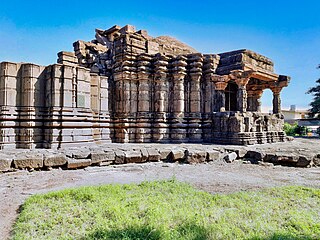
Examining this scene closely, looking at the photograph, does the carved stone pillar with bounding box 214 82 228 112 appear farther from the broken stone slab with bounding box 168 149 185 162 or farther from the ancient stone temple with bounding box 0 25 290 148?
the broken stone slab with bounding box 168 149 185 162

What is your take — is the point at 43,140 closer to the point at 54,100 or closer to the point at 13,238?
the point at 54,100

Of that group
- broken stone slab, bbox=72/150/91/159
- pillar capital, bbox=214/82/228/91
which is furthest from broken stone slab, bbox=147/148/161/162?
pillar capital, bbox=214/82/228/91

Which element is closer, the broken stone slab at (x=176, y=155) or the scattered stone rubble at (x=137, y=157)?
the scattered stone rubble at (x=137, y=157)

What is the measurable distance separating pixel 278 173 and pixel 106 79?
830 centimetres

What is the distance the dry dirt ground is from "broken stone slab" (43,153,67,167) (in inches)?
8.4

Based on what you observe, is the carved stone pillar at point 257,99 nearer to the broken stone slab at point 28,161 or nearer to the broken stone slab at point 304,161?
the broken stone slab at point 304,161

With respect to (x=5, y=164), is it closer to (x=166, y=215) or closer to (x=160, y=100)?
(x=166, y=215)

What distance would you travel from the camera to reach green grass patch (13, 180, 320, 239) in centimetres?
312

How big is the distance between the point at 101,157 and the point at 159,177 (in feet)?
7.03

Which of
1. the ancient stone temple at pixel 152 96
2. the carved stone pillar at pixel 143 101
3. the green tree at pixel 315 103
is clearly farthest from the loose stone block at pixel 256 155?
the green tree at pixel 315 103

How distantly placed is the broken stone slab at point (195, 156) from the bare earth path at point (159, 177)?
0.32 m

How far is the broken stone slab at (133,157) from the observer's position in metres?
7.83

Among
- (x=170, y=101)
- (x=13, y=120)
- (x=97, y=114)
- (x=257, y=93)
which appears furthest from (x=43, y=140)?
(x=257, y=93)

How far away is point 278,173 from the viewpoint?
716 centimetres
